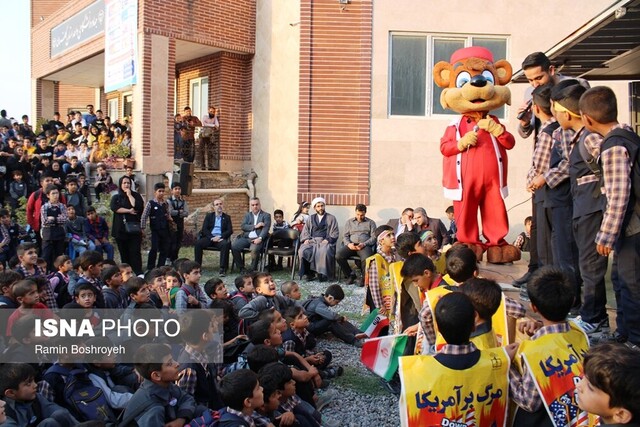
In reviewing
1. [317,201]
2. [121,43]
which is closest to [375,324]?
[317,201]

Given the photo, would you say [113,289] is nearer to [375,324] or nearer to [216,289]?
[216,289]

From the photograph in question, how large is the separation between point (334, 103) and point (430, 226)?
3.37 meters

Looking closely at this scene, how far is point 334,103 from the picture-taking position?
12.2m

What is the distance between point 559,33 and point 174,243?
828cm

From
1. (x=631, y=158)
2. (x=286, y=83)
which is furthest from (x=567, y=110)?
A: (x=286, y=83)

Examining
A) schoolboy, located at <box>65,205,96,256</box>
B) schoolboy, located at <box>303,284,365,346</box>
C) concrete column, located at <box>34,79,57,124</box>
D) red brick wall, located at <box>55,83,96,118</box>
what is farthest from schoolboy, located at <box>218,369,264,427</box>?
red brick wall, located at <box>55,83,96,118</box>

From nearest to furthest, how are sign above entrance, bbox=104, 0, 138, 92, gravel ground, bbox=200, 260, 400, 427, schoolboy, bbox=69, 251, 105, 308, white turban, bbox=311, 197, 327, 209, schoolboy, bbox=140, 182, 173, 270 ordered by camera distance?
gravel ground, bbox=200, 260, 400, 427 → schoolboy, bbox=69, 251, 105, 308 → schoolboy, bbox=140, 182, 173, 270 → white turban, bbox=311, 197, 327, 209 → sign above entrance, bbox=104, 0, 138, 92

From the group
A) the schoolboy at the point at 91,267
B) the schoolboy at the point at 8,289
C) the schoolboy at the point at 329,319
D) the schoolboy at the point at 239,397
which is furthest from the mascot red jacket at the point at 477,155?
the schoolboy at the point at 8,289

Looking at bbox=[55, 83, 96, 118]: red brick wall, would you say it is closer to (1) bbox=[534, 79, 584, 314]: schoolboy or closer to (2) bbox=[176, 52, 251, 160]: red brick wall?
(2) bbox=[176, 52, 251, 160]: red brick wall

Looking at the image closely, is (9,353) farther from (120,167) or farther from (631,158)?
(120,167)

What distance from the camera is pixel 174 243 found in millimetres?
11516

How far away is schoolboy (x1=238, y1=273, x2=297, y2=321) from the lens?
5.74m

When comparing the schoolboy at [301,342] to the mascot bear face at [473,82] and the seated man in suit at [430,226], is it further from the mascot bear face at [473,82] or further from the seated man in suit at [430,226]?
the seated man in suit at [430,226]

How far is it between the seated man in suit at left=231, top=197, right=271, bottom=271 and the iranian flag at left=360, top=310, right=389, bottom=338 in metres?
4.61
